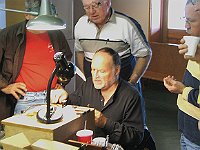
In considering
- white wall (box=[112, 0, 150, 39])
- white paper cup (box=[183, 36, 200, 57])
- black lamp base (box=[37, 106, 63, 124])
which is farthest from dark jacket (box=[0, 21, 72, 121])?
white wall (box=[112, 0, 150, 39])

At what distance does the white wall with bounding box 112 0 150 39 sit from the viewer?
6.30m

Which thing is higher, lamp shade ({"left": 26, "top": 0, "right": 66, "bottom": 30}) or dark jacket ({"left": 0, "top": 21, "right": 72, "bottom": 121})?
lamp shade ({"left": 26, "top": 0, "right": 66, "bottom": 30})

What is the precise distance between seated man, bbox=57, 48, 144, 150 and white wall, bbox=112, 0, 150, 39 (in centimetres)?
426

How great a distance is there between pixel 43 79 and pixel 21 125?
1.21 m

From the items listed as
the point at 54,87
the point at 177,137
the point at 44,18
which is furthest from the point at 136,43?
the point at 177,137

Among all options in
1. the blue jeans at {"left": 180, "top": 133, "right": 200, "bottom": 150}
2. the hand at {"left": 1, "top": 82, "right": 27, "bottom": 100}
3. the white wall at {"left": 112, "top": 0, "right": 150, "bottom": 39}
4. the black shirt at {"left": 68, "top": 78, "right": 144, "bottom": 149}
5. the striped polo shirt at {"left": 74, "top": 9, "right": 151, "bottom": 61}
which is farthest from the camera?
the white wall at {"left": 112, "top": 0, "right": 150, "bottom": 39}

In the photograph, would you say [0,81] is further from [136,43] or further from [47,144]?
[47,144]

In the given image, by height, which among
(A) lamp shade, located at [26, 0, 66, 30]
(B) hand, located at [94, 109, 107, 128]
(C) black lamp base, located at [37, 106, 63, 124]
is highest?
(A) lamp shade, located at [26, 0, 66, 30]

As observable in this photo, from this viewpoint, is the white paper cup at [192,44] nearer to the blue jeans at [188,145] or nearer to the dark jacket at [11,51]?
the blue jeans at [188,145]

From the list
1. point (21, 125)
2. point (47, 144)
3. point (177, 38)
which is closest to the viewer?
point (47, 144)

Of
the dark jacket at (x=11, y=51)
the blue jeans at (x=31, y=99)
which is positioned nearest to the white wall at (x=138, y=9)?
the dark jacket at (x=11, y=51)

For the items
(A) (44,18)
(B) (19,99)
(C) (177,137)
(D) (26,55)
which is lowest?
(C) (177,137)

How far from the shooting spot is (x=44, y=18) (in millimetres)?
1656

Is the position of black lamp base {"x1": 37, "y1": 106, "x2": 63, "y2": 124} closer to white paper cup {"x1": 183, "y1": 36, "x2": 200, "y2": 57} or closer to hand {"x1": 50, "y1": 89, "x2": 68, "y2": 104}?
hand {"x1": 50, "y1": 89, "x2": 68, "y2": 104}
